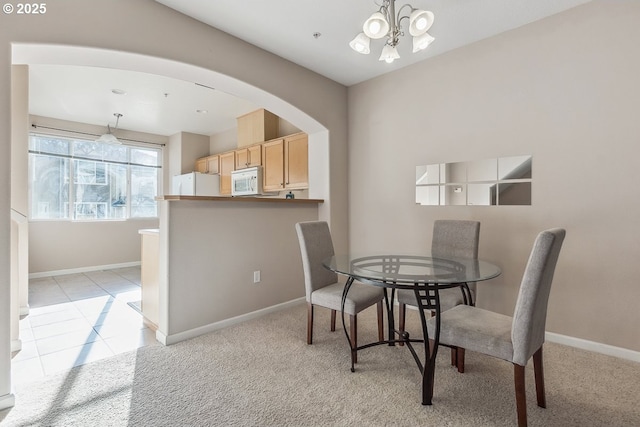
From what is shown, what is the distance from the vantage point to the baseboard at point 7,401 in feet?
5.52

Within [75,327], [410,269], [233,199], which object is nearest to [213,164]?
[233,199]

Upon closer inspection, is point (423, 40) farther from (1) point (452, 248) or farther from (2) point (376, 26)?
(1) point (452, 248)

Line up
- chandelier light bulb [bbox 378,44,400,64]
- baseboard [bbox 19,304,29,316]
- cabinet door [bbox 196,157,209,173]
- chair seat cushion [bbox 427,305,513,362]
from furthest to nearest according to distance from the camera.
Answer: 1. cabinet door [bbox 196,157,209,173]
2. baseboard [bbox 19,304,29,316]
3. chandelier light bulb [bbox 378,44,400,64]
4. chair seat cushion [bbox 427,305,513,362]

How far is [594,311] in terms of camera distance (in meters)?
2.36

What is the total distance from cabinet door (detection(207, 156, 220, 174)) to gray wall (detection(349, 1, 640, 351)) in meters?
3.91

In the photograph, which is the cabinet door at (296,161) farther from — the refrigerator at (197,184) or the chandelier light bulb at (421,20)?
the chandelier light bulb at (421,20)

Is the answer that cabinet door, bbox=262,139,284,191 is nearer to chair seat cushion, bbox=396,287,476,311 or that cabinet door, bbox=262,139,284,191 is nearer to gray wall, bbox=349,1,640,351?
gray wall, bbox=349,1,640,351

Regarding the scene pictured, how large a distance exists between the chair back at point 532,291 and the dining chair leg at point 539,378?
235 mm

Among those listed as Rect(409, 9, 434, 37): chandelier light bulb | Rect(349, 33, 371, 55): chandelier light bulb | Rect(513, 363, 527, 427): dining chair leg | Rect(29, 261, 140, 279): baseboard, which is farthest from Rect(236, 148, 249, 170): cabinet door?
Rect(513, 363, 527, 427): dining chair leg

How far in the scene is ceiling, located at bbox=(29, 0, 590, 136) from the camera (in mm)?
2357

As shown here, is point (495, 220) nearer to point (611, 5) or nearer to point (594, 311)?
point (594, 311)

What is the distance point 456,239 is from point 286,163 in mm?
2639

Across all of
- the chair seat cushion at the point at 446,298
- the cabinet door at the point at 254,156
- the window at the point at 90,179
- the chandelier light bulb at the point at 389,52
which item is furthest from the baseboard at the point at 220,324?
the window at the point at 90,179

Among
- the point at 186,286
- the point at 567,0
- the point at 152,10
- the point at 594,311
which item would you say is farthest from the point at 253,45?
the point at 594,311
